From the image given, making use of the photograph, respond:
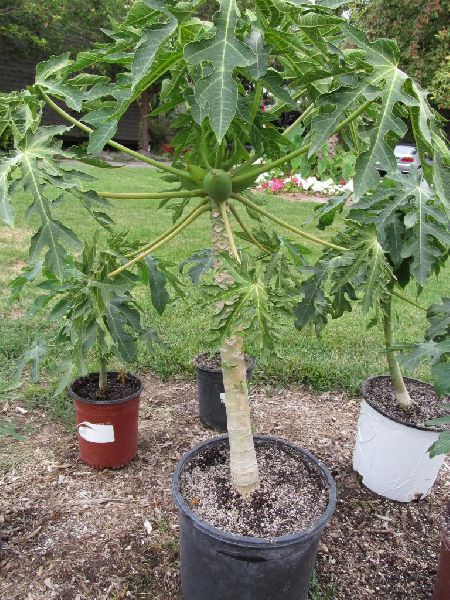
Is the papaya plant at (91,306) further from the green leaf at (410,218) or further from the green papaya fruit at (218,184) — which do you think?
the green leaf at (410,218)

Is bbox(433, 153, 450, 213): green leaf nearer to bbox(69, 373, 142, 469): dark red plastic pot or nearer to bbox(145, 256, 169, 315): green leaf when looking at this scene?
bbox(145, 256, 169, 315): green leaf

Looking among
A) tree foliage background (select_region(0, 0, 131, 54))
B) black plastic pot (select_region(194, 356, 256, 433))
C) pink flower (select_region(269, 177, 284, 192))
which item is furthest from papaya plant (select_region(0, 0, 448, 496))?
tree foliage background (select_region(0, 0, 131, 54))

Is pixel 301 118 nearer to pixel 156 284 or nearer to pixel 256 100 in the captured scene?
pixel 256 100

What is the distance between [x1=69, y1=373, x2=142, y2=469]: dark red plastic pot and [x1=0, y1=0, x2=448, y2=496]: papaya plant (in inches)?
31.8

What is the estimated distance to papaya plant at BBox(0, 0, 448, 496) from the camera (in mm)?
1181

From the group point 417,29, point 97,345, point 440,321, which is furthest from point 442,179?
point 417,29

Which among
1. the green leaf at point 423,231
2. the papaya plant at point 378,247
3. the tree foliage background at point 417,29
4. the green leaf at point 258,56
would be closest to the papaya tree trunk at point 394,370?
the papaya plant at point 378,247

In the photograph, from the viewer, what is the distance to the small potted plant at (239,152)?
1.20 metres

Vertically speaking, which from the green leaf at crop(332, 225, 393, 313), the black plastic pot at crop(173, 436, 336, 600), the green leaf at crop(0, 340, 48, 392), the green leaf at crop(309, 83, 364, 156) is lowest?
the black plastic pot at crop(173, 436, 336, 600)

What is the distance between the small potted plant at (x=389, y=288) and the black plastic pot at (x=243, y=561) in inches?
24.7

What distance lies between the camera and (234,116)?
1308 mm

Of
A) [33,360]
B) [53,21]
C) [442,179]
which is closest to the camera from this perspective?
[442,179]

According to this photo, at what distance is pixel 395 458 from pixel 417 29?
1545 cm

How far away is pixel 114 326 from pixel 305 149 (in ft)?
3.26
